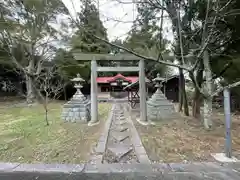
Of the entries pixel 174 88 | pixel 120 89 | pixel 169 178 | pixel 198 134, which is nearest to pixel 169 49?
pixel 198 134

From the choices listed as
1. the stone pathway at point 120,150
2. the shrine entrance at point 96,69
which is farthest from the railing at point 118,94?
the stone pathway at point 120,150

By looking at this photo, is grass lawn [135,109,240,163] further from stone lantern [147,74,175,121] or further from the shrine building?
the shrine building

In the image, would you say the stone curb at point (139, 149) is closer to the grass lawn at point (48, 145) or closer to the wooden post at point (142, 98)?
the grass lawn at point (48, 145)

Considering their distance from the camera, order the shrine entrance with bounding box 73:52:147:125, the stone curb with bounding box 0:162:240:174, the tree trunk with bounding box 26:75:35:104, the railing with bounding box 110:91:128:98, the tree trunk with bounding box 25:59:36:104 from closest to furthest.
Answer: the stone curb with bounding box 0:162:240:174 < the shrine entrance with bounding box 73:52:147:125 < the tree trunk with bounding box 25:59:36:104 < the tree trunk with bounding box 26:75:35:104 < the railing with bounding box 110:91:128:98

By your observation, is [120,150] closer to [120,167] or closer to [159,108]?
[120,167]

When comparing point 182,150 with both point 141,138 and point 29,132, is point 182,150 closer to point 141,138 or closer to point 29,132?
point 141,138

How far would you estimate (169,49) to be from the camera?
8.04 m

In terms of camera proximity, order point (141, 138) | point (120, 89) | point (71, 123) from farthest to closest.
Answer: point (120, 89), point (71, 123), point (141, 138)

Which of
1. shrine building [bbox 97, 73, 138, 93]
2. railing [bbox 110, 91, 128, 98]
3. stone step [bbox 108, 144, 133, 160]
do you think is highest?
shrine building [bbox 97, 73, 138, 93]

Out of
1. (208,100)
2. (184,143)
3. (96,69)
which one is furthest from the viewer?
(96,69)

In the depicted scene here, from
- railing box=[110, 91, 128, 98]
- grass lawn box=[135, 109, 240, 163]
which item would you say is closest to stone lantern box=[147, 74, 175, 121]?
grass lawn box=[135, 109, 240, 163]

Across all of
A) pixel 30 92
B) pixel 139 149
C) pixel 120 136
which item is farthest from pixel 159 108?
pixel 30 92

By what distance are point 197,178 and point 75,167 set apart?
2.01 m

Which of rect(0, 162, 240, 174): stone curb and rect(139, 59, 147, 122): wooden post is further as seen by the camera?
rect(139, 59, 147, 122): wooden post
